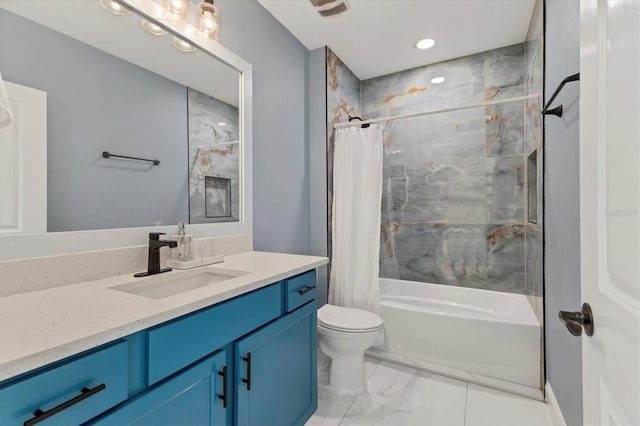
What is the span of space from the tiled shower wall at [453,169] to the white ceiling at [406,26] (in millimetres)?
181

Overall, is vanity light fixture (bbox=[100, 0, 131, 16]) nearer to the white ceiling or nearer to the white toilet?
the white ceiling

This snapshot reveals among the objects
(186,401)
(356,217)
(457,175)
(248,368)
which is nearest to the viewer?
(186,401)

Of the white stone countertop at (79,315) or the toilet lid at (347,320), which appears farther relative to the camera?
the toilet lid at (347,320)

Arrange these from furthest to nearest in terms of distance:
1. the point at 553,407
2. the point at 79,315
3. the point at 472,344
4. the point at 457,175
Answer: the point at 457,175 → the point at 472,344 → the point at 553,407 → the point at 79,315

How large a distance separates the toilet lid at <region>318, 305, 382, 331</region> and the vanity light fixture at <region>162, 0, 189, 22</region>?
6.11ft

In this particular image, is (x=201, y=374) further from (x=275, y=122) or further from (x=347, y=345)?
(x=275, y=122)

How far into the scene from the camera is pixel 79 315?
783mm

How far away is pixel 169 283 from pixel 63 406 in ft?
2.33

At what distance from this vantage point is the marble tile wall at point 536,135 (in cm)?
186

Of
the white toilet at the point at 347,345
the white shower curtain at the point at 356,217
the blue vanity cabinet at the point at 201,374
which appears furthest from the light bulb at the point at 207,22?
the white toilet at the point at 347,345

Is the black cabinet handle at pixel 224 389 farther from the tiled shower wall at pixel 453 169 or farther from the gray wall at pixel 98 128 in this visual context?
the tiled shower wall at pixel 453 169

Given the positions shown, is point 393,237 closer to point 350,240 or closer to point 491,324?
point 350,240

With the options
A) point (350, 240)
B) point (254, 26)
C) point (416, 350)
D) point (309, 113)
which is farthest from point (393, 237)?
point (254, 26)

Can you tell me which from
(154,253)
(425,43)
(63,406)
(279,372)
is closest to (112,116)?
(154,253)
